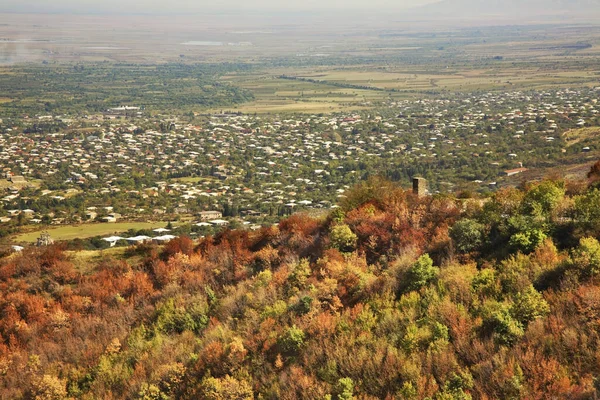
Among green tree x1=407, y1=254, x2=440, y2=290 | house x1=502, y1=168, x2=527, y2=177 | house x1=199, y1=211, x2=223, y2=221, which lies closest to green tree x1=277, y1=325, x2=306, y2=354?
green tree x1=407, y1=254, x2=440, y2=290

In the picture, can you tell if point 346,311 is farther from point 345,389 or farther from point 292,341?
point 345,389

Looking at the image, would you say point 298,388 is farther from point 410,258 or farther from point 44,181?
point 44,181

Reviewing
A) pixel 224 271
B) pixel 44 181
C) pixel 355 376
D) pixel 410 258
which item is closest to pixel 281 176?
pixel 44 181

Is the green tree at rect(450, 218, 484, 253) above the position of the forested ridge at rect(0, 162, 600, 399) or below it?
above

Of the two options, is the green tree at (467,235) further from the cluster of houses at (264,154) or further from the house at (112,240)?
the cluster of houses at (264,154)

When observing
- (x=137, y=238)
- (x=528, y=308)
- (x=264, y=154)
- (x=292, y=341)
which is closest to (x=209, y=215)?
Result: (x=137, y=238)

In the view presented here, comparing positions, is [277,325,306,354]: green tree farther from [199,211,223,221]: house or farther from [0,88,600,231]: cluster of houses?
[199,211,223,221]: house
